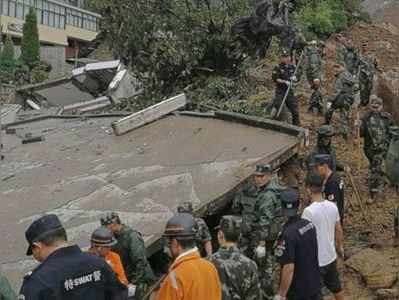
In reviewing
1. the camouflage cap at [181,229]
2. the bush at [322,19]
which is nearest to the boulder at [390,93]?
the bush at [322,19]

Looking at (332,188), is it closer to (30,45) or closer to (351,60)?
(351,60)

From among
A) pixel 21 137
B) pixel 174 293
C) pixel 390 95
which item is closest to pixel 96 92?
pixel 21 137

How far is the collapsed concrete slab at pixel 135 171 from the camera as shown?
8.01m

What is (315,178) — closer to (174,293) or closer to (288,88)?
(174,293)

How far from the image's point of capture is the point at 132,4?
14469 mm

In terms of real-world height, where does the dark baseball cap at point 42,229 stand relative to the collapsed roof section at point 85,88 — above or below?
above

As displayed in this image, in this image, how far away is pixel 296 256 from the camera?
5.70 m

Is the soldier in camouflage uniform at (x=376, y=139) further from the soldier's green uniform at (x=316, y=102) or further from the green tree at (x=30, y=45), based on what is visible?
the green tree at (x=30, y=45)

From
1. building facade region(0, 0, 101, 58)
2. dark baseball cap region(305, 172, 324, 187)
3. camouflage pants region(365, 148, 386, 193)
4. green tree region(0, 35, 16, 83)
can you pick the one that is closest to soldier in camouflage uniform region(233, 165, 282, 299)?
dark baseball cap region(305, 172, 324, 187)

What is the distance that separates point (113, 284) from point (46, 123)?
1050cm

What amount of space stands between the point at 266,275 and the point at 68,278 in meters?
3.64

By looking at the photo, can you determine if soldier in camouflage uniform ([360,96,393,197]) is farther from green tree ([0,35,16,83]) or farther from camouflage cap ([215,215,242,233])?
green tree ([0,35,16,83])

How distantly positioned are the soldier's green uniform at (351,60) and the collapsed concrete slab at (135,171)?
4.89m

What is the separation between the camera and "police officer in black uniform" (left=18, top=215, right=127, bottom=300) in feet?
11.8
